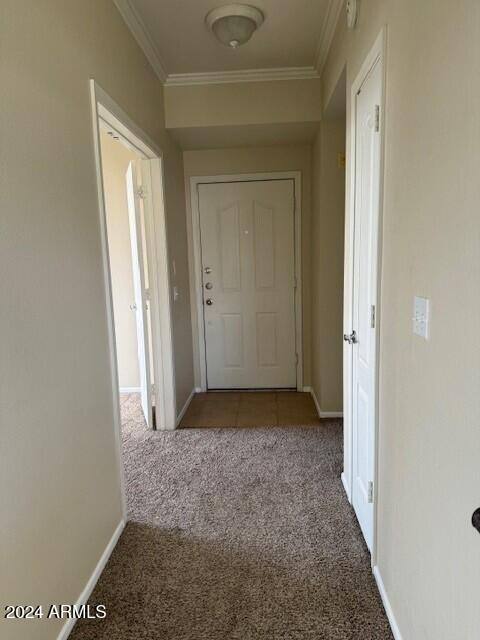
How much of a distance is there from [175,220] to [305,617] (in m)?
2.83

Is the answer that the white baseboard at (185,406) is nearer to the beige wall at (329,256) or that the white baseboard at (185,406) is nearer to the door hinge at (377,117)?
the beige wall at (329,256)

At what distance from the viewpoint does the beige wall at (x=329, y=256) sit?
295 centimetres

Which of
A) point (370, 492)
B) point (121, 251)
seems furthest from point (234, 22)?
point (370, 492)

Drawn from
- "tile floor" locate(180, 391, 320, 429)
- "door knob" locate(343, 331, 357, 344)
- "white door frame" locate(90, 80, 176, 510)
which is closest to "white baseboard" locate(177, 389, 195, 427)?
"tile floor" locate(180, 391, 320, 429)

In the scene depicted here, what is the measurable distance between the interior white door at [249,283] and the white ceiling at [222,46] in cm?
109

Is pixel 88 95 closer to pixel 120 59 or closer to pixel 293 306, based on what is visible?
pixel 120 59

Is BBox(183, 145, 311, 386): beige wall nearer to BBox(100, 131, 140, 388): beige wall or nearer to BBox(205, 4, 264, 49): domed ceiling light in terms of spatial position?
BBox(100, 131, 140, 388): beige wall

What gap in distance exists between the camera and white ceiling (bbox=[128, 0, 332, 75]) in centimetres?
216

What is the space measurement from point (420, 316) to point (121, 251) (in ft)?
10.4

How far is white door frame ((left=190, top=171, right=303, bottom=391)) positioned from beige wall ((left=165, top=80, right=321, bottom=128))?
0.74m

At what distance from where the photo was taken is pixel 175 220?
3387mm

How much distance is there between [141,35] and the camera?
7.70 feet

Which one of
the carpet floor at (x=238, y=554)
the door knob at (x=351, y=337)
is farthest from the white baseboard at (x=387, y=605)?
the door knob at (x=351, y=337)

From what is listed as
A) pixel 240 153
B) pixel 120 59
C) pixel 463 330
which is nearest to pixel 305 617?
pixel 463 330
